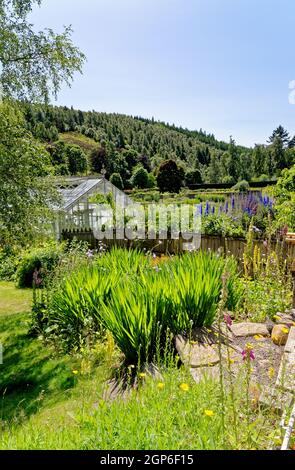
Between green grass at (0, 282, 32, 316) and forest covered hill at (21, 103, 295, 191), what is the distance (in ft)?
9.50

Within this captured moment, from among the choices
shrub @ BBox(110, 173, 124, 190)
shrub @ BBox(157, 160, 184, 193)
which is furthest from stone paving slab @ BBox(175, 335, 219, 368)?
shrub @ BBox(110, 173, 124, 190)

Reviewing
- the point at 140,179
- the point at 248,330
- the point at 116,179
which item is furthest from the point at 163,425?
the point at 140,179

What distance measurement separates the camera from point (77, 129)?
3241 inches

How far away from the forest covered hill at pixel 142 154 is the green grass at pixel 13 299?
9.50 ft

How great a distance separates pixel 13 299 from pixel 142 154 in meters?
62.8

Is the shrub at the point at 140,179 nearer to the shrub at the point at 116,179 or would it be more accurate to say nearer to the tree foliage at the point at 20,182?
the shrub at the point at 116,179

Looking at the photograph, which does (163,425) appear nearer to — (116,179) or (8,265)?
(8,265)

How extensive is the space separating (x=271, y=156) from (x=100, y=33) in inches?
1795

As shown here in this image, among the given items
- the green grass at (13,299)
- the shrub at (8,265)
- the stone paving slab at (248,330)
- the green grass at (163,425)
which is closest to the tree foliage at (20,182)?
the green grass at (13,299)

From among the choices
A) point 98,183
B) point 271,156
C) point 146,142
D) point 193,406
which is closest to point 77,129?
point 146,142

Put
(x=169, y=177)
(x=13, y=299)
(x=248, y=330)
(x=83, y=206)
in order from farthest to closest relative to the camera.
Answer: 1. (x=169, y=177)
2. (x=83, y=206)
3. (x=13, y=299)
4. (x=248, y=330)

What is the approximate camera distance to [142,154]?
67062mm

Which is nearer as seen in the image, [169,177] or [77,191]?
[77,191]

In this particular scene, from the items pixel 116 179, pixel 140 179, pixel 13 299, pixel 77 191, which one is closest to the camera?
pixel 13 299
